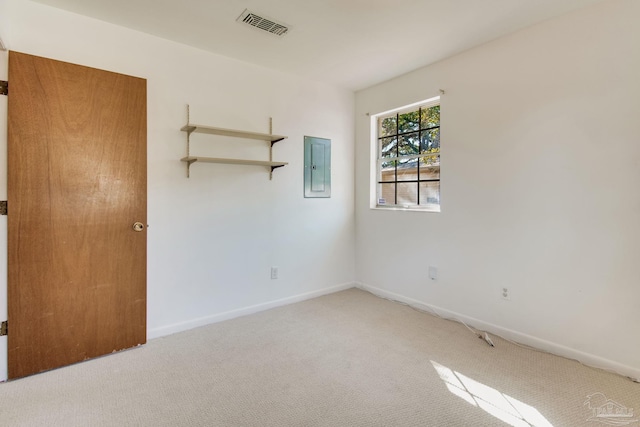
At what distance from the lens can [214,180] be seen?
9.58 feet

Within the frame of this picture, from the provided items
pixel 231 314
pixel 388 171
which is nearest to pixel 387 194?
pixel 388 171

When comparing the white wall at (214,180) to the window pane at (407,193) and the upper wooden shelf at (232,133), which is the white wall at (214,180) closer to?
the upper wooden shelf at (232,133)

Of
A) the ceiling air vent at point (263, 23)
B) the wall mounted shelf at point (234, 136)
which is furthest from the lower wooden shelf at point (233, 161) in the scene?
the ceiling air vent at point (263, 23)

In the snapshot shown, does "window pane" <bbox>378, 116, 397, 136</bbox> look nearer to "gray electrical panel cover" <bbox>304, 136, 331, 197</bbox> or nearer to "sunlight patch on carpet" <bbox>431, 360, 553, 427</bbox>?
"gray electrical panel cover" <bbox>304, 136, 331, 197</bbox>

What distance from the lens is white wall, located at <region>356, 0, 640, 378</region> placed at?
6.81 feet

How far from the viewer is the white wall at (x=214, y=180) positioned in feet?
7.66

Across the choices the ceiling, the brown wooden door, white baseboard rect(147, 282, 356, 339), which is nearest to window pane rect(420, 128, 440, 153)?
the ceiling

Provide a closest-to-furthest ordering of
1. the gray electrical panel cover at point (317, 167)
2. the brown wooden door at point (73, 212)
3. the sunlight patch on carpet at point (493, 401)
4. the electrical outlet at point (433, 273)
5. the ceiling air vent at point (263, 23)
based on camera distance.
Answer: the sunlight patch on carpet at point (493, 401), the brown wooden door at point (73, 212), the ceiling air vent at point (263, 23), the electrical outlet at point (433, 273), the gray electrical panel cover at point (317, 167)

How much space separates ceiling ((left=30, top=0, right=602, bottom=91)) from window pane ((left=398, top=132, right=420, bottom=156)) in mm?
723

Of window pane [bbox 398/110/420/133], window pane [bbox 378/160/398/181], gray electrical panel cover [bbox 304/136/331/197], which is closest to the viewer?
window pane [bbox 398/110/420/133]

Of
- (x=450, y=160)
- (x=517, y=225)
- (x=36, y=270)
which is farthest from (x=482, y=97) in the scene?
(x=36, y=270)

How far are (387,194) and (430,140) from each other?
2.57 feet

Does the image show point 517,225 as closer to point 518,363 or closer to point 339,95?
point 518,363

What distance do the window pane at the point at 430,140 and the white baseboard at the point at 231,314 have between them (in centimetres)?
187
